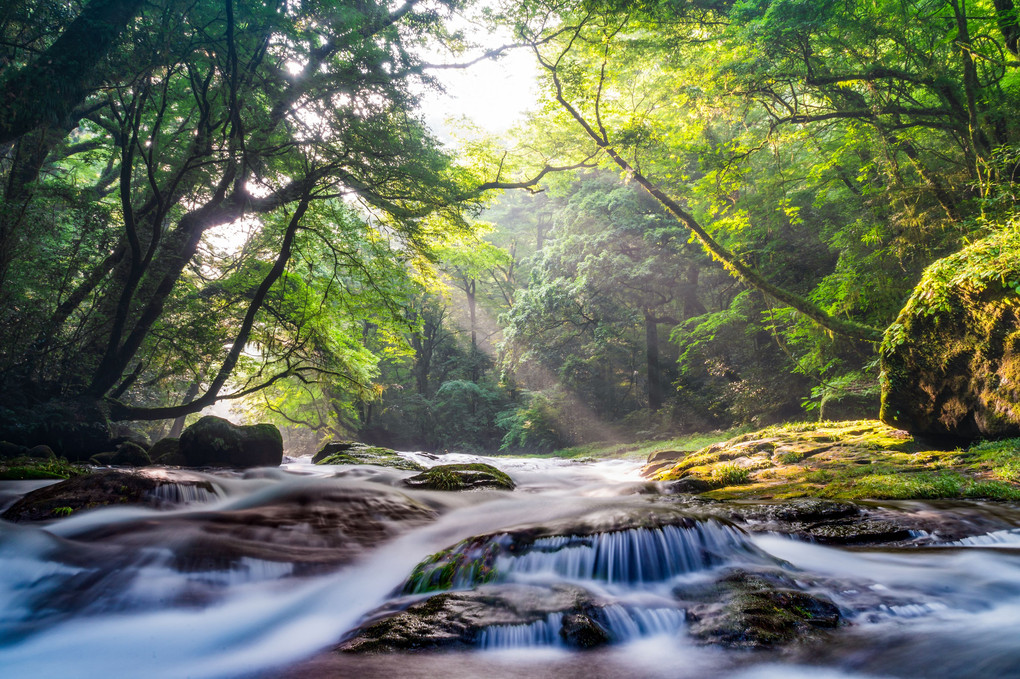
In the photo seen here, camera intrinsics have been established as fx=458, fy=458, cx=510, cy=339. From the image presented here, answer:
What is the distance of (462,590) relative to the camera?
3111 mm

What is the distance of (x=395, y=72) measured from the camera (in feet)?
28.3

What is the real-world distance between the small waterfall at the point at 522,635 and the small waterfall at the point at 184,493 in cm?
423

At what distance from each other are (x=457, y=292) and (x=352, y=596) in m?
31.8

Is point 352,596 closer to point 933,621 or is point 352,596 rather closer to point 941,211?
point 933,621

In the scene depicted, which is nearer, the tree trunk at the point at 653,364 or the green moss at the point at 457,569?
the green moss at the point at 457,569

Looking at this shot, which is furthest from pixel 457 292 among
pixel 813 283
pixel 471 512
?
pixel 471 512

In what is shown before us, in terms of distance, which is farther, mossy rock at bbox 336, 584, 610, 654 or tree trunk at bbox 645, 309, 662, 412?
tree trunk at bbox 645, 309, 662, 412

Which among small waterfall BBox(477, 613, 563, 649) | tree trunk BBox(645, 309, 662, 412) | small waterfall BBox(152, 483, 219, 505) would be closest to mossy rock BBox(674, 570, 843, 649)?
small waterfall BBox(477, 613, 563, 649)

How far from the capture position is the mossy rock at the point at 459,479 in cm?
701

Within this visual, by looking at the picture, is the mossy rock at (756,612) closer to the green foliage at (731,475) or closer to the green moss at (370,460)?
the green foliage at (731,475)

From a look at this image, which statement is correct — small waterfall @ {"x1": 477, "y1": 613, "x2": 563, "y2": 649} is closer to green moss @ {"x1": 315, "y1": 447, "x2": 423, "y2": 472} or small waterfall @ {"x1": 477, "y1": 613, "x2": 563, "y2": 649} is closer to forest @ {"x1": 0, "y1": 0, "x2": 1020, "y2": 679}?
forest @ {"x1": 0, "y1": 0, "x2": 1020, "y2": 679}

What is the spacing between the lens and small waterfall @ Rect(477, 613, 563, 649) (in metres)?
2.52

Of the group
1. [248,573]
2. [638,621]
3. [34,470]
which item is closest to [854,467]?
[638,621]

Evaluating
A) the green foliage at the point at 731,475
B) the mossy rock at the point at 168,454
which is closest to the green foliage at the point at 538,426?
the mossy rock at the point at 168,454
